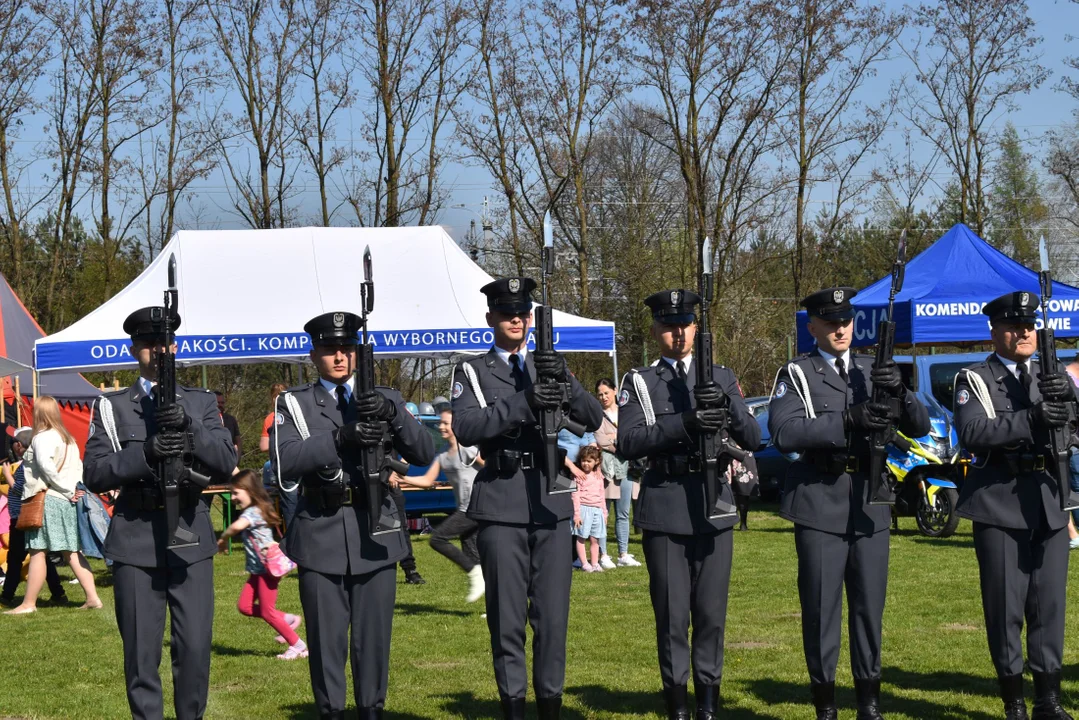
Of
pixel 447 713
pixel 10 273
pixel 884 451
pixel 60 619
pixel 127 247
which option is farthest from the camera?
pixel 127 247

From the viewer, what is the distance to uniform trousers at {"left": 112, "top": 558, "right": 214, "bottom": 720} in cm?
578

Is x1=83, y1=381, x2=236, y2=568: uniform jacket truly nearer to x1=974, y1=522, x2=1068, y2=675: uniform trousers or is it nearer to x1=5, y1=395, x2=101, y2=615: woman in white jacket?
x1=974, y1=522, x2=1068, y2=675: uniform trousers

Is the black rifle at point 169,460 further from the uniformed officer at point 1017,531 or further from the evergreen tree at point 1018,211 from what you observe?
the evergreen tree at point 1018,211

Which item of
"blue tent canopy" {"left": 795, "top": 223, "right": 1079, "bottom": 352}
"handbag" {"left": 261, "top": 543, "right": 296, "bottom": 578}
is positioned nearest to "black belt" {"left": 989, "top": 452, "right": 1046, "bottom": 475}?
"handbag" {"left": 261, "top": 543, "right": 296, "bottom": 578}

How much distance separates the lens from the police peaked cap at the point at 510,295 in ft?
20.8

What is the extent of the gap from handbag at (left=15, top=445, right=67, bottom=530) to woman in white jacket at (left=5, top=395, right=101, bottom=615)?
3 cm

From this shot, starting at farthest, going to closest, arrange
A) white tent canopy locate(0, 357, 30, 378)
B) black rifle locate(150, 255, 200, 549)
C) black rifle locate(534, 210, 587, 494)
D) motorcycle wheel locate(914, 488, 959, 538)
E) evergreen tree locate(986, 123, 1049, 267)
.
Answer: evergreen tree locate(986, 123, 1049, 267) < white tent canopy locate(0, 357, 30, 378) < motorcycle wheel locate(914, 488, 959, 538) < black rifle locate(534, 210, 587, 494) < black rifle locate(150, 255, 200, 549)

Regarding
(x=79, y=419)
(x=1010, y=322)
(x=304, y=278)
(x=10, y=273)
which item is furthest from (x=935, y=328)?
(x=10, y=273)

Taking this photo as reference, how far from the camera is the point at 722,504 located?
247 inches

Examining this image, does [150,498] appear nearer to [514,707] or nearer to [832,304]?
[514,707]

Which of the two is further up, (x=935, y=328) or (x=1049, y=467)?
(x=935, y=328)

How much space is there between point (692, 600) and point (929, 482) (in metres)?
9.46

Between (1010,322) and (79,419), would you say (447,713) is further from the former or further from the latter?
(79,419)

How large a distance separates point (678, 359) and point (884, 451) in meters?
1.05
